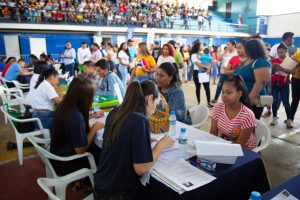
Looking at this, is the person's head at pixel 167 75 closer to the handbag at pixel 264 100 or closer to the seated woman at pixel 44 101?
the handbag at pixel 264 100

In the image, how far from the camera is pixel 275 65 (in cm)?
416

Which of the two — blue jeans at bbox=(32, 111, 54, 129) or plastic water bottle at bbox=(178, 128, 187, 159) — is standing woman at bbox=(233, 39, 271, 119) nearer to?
plastic water bottle at bbox=(178, 128, 187, 159)

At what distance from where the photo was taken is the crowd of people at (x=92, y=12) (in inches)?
490

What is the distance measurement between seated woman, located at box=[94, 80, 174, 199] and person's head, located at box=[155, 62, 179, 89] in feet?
4.02

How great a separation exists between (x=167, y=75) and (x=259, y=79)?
100 cm

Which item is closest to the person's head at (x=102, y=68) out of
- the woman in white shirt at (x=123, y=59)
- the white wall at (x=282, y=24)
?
the woman in white shirt at (x=123, y=59)

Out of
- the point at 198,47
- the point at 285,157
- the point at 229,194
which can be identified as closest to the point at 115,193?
the point at 229,194

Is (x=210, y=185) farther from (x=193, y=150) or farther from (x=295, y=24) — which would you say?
(x=295, y=24)

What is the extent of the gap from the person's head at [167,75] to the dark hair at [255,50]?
87 cm

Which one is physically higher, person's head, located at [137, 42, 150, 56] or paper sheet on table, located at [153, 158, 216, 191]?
person's head, located at [137, 42, 150, 56]

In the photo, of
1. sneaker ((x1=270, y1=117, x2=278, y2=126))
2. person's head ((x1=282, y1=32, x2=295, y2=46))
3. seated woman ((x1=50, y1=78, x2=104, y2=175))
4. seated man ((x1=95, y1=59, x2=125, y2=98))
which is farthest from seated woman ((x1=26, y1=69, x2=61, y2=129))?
person's head ((x1=282, y1=32, x2=295, y2=46))

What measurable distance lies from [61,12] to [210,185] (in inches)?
561

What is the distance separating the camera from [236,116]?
2096 mm

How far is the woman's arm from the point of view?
2647 mm
